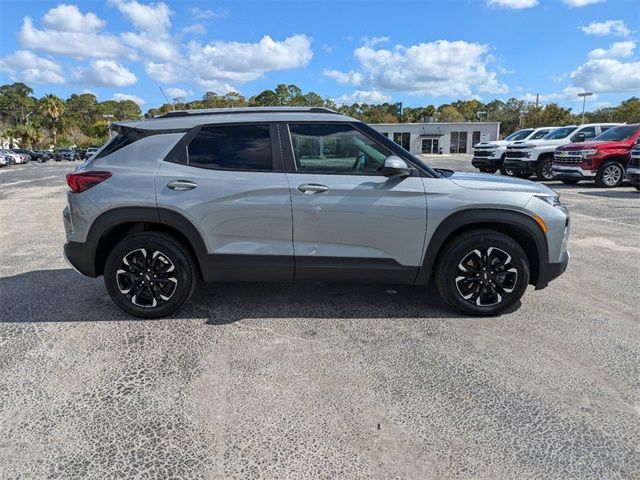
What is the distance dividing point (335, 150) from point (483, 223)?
57.4 inches

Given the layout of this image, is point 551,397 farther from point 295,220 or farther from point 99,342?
point 99,342

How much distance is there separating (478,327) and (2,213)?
431 inches

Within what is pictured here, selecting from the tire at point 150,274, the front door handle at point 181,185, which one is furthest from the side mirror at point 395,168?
the tire at point 150,274

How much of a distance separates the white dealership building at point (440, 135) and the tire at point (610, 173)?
4135cm

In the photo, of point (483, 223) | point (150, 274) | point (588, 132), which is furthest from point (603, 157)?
point (150, 274)

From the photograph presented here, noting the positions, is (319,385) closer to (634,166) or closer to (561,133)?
(634,166)

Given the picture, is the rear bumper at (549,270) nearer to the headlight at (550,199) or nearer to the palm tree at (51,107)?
the headlight at (550,199)

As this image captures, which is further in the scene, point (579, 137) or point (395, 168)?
point (579, 137)

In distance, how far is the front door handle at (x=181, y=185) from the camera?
149 inches

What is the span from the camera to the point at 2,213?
1033 cm

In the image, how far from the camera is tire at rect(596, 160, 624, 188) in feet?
44.4

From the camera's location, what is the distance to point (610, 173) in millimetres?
13680

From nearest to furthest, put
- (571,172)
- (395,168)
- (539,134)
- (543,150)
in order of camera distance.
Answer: (395,168)
(571,172)
(543,150)
(539,134)

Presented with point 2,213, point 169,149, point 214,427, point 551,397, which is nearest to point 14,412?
point 214,427
